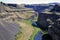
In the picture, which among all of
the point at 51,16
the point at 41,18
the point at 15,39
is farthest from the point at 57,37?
the point at 41,18

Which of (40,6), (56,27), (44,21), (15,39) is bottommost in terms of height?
(40,6)

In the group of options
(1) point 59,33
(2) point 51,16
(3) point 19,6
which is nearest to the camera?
(1) point 59,33

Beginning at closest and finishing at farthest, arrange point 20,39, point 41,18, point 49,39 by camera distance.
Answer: point 20,39, point 49,39, point 41,18

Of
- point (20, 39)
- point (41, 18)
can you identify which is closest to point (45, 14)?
point (41, 18)

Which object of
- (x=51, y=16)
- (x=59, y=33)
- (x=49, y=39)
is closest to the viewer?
(x=59, y=33)

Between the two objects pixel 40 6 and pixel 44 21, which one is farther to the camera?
pixel 40 6

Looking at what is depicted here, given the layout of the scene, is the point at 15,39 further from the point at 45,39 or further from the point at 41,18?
the point at 41,18

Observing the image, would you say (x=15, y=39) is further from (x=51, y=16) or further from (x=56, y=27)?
(x=51, y=16)

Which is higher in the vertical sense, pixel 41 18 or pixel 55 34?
pixel 55 34

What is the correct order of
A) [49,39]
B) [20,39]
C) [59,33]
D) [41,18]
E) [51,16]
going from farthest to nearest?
[41,18], [51,16], [49,39], [20,39], [59,33]
